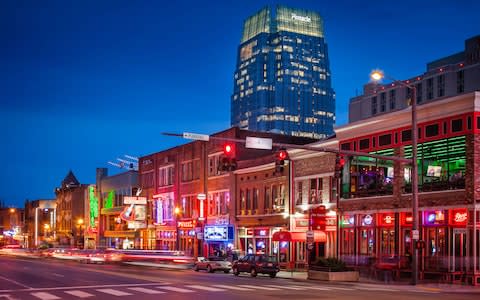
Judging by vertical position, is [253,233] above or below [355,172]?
below

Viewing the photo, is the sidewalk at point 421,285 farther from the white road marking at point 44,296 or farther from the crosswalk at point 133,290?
the white road marking at point 44,296

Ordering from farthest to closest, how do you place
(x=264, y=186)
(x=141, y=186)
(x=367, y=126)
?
1. (x=141, y=186)
2. (x=264, y=186)
3. (x=367, y=126)

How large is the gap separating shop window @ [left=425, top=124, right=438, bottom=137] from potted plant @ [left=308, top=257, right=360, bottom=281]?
8361 mm

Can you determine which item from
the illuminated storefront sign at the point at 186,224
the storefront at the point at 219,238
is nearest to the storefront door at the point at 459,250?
the storefront at the point at 219,238

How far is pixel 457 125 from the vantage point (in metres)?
36.6

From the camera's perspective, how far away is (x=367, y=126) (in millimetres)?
43312

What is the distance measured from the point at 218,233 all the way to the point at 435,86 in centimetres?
10124

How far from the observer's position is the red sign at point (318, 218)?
45000mm

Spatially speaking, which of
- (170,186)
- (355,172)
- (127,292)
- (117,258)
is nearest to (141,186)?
(170,186)

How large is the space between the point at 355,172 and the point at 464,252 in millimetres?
9436

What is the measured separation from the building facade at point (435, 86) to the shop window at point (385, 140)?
281ft

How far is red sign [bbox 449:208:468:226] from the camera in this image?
35969 millimetres

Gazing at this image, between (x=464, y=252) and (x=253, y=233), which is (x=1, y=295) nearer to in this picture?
(x=464, y=252)

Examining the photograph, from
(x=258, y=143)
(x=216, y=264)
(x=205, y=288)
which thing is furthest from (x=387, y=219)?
(x=205, y=288)
